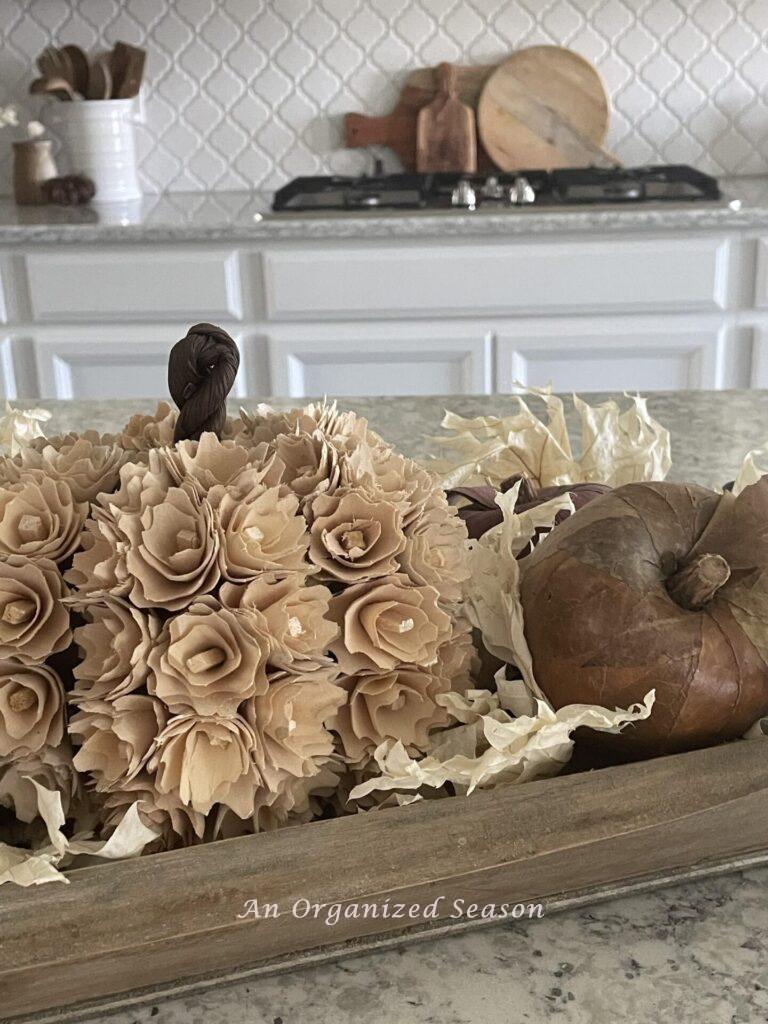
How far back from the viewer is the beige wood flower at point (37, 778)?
0.41 metres

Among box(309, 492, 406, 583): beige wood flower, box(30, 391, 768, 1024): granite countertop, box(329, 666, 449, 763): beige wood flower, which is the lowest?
box(30, 391, 768, 1024): granite countertop

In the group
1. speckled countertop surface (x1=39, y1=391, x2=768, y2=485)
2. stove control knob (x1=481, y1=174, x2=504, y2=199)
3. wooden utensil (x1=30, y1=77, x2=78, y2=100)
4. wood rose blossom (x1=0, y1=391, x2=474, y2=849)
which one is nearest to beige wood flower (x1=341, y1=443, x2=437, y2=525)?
wood rose blossom (x1=0, y1=391, x2=474, y2=849)

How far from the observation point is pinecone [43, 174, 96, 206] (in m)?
2.53

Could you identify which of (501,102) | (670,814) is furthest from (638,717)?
(501,102)

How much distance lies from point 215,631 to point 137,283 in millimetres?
1970

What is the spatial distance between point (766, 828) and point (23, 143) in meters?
2.59

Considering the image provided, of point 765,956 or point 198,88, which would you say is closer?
point 765,956

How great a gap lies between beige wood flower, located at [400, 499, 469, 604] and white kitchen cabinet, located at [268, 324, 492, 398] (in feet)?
6.00

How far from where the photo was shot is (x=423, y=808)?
1.32 ft

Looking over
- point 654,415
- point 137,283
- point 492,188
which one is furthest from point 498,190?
point 654,415

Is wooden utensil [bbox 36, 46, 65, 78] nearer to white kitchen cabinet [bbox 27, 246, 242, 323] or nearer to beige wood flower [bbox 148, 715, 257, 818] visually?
white kitchen cabinet [bbox 27, 246, 242, 323]

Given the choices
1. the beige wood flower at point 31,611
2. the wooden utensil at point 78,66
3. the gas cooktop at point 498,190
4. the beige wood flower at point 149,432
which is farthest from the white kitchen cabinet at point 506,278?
the beige wood flower at point 31,611

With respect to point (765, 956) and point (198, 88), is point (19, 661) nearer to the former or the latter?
point (765, 956)

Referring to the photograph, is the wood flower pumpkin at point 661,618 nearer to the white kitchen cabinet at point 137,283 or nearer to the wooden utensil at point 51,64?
the white kitchen cabinet at point 137,283
